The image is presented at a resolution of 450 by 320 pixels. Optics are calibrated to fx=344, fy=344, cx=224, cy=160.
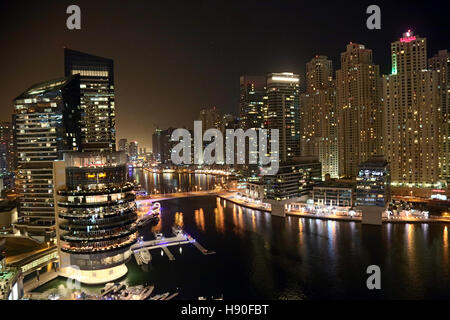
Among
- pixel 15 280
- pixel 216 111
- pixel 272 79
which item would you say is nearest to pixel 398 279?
pixel 15 280

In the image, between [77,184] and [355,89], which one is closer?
[77,184]

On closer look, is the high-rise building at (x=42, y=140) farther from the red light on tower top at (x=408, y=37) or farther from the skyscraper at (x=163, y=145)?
the skyscraper at (x=163, y=145)

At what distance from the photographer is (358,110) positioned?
27875mm

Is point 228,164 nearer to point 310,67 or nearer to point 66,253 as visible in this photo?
point 310,67

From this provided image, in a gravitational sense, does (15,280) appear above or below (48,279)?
above

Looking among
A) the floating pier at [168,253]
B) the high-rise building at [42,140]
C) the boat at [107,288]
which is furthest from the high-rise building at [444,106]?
the high-rise building at [42,140]

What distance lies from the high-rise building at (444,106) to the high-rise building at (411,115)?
4.32ft

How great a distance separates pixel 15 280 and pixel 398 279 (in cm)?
946

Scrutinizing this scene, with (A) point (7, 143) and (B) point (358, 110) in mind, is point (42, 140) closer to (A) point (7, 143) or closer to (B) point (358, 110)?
(B) point (358, 110)

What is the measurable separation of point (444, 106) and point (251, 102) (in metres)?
20.9

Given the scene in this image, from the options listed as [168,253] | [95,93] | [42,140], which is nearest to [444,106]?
[168,253]

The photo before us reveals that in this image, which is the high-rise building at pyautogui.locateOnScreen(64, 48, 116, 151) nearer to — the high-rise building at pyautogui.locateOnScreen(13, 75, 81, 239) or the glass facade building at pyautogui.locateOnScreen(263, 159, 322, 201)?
the high-rise building at pyautogui.locateOnScreen(13, 75, 81, 239)

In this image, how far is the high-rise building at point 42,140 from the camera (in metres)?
14.9
